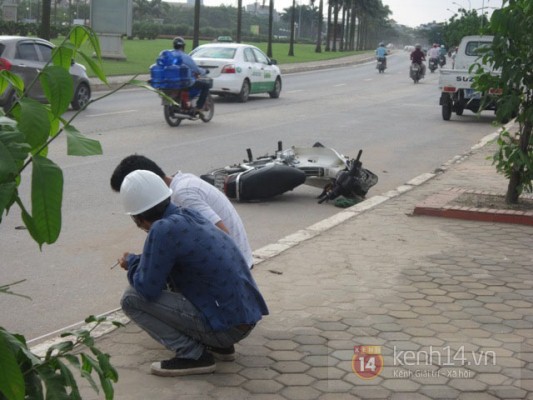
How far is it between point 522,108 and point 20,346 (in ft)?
26.2

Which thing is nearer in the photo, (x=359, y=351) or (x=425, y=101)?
(x=359, y=351)

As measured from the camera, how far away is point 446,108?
73.9 ft

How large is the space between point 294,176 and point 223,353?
544cm

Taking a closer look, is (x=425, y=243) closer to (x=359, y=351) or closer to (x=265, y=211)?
(x=265, y=211)

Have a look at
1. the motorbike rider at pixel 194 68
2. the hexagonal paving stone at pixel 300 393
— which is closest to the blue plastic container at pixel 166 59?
the motorbike rider at pixel 194 68

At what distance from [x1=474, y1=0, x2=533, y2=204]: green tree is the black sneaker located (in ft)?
17.3

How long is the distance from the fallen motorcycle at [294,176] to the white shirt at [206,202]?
4546mm

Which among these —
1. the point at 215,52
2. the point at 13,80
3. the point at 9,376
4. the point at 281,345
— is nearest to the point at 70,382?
the point at 9,376

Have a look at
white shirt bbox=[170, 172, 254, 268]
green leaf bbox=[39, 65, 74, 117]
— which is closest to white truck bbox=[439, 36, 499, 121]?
white shirt bbox=[170, 172, 254, 268]

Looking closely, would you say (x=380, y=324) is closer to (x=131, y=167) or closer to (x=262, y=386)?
(x=262, y=386)

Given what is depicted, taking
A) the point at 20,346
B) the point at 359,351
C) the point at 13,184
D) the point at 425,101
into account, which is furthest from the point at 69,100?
the point at 425,101

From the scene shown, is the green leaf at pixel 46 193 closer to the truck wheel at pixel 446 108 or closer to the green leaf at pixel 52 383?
the green leaf at pixel 52 383

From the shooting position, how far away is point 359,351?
5.06m

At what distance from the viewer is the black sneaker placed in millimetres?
4652
